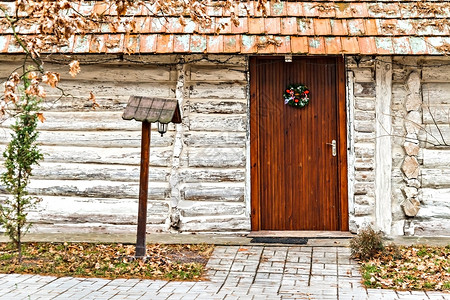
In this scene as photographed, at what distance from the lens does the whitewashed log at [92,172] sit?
29.0 feet

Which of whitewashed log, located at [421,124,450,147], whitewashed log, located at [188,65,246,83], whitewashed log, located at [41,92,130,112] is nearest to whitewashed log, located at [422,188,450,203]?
whitewashed log, located at [421,124,450,147]

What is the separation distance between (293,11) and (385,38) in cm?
134

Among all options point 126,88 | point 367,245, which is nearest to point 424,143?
point 367,245

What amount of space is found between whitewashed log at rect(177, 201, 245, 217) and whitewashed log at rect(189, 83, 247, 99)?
1550 mm

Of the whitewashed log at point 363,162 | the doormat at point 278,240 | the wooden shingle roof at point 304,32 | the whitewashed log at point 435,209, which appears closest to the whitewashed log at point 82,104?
the wooden shingle roof at point 304,32

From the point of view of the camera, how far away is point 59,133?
8.98 m

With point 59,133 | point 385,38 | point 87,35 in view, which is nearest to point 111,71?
point 87,35

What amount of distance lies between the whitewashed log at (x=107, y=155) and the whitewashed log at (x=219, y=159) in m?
0.38

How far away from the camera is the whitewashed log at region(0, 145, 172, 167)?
29.0 ft

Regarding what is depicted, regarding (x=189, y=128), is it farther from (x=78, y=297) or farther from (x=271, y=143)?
(x=78, y=297)

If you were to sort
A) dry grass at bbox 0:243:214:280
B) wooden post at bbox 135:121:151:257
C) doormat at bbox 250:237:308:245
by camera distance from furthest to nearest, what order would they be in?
doormat at bbox 250:237:308:245 → wooden post at bbox 135:121:151:257 → dry grass at bbox 0:243:214:280

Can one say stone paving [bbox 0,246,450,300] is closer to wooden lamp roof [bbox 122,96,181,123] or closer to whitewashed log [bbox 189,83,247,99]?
wooden lamp roof [bbox 122,96,181,123]

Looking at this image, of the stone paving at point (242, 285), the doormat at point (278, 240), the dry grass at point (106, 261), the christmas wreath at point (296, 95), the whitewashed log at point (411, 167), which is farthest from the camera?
Result: the christmas wreath at point (296, 95)

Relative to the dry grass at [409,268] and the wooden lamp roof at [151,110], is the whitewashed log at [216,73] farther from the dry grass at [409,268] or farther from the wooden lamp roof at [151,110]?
the dry grass at [409,268]
